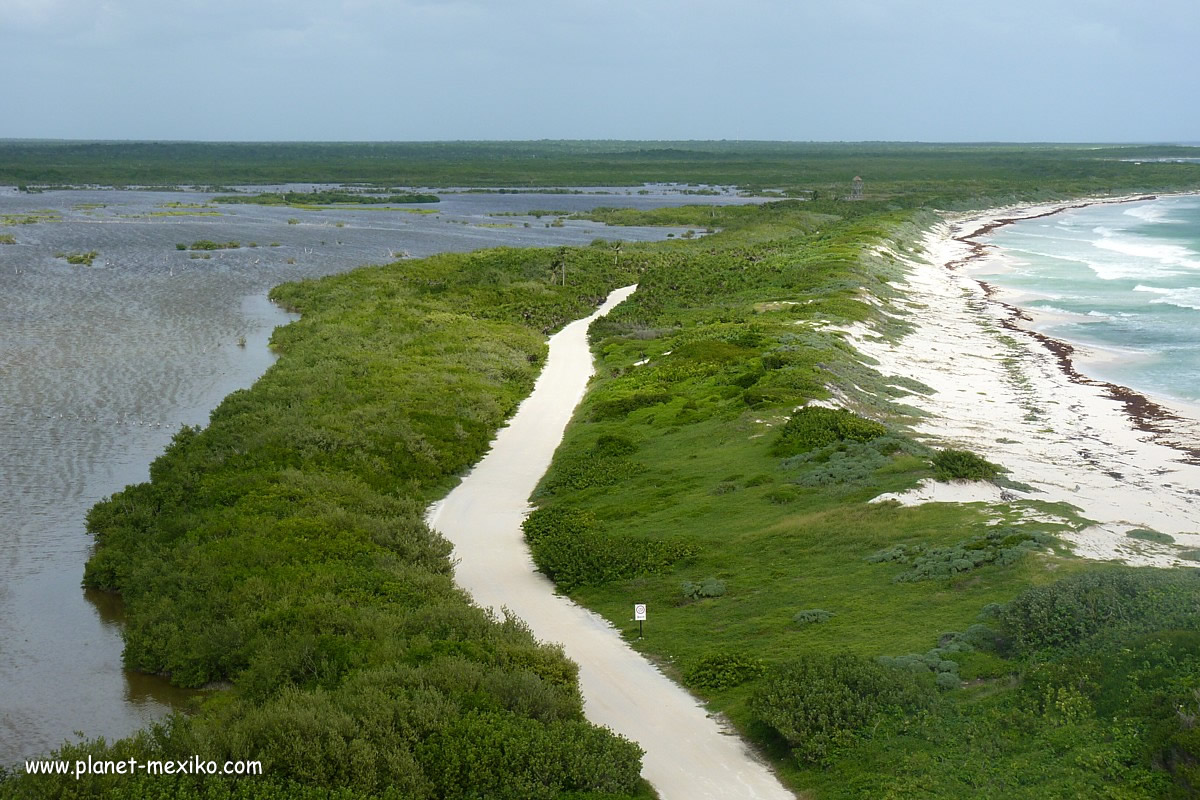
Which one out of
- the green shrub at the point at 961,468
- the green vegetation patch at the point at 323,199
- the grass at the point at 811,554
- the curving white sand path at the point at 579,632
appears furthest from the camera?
the green vegetation patch at the point at 323,199

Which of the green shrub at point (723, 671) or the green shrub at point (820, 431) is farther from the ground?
the green shrub at point (820, 431)

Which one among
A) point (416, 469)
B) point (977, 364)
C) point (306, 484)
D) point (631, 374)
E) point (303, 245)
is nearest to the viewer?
point (306, 484)

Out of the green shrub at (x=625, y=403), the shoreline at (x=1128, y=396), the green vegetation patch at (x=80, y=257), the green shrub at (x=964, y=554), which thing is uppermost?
the green vegetation patch at (x=80, y=257)

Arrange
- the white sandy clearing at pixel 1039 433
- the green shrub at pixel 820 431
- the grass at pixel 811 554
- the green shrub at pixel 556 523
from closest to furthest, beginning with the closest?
the grass at pixel 811 554, the white sandy clearing at pixel 1039 433, the green shrub at pixel 556 523, the green shrub at pixel 820 431

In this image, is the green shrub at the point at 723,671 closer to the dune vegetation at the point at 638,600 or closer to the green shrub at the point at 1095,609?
the dune vegetation at the point at 638,600

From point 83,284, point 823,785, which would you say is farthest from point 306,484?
point 83,284

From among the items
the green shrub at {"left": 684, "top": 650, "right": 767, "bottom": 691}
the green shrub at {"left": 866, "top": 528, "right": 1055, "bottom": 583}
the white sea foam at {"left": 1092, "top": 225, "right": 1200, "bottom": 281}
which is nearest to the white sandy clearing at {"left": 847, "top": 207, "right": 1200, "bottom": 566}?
the green shrub at {"left": 866, "top": 528, "right": 1055, "bottom": 583}

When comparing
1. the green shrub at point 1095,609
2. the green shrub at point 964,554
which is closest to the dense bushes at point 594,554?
the green shrub at point 964,554

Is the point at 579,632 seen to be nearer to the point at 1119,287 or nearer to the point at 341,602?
the point at 341,602

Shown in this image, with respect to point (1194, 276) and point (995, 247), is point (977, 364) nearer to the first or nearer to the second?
point (1194, 276)
